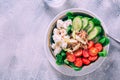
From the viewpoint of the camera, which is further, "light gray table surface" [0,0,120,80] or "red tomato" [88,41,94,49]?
"light gray table surface" [0,0,120,80]

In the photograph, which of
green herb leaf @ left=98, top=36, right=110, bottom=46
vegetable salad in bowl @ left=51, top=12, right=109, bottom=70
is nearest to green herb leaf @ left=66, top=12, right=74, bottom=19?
vegetable salad in bowl @ left=51, top=12, right=109, bottom=70

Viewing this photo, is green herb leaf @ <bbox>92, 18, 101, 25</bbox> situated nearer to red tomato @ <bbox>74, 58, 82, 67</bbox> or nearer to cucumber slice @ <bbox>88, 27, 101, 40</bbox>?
cucumber slice @ <bbox>88, 27, 101, 40</bbox>

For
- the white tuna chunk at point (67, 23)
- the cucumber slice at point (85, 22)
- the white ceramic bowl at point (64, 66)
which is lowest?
the white ceramic bowl at point (64, 66)

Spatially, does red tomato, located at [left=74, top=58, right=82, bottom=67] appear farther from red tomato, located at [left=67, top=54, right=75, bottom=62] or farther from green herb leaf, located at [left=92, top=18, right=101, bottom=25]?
green herb leaf, located at [left=92, top=18, right=101, bottom=25]

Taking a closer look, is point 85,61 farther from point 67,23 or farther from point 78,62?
point 67,23

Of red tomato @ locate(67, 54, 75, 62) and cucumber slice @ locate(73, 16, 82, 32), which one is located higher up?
cucumber slice @ locate(73, 16, 82, 32)

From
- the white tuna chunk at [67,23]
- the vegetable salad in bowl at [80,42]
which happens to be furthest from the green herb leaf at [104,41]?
the white tuna chunk at [67,23]

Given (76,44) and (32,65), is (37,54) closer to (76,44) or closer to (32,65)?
(32,65)

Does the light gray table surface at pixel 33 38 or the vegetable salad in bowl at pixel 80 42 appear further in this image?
the light gray table surface at pixel 33 38

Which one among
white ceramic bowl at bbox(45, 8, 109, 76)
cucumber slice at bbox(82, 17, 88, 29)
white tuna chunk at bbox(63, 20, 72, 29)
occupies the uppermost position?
cucumber slice at bbox(82, 17, 88, 29)

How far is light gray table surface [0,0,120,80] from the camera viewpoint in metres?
1.06

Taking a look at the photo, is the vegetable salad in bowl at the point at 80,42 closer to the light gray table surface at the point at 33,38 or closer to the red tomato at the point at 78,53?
the red tomato at the point at 78,53

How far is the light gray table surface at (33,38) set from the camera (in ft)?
3.47

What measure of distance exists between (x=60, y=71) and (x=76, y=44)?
0.12 meters
